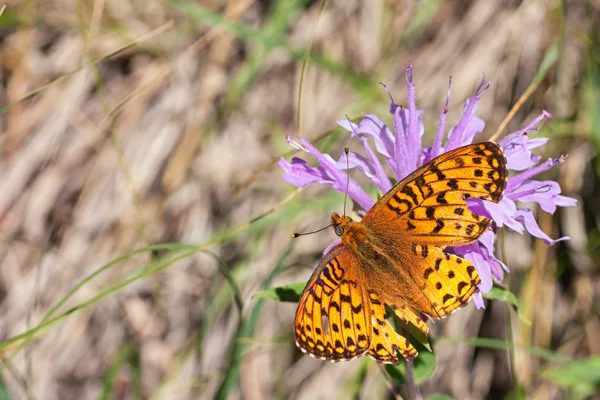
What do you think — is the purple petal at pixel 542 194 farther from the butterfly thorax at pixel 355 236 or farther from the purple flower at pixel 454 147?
the butterfly thorax at pixel 355 236

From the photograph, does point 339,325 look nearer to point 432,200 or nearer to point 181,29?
point 432,200

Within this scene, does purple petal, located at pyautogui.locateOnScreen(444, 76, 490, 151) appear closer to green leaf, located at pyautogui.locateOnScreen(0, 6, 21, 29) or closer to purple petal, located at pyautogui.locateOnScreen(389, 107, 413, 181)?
purple petal, located at pyautogui.locateOnScreen(389, 107, 413, 181)

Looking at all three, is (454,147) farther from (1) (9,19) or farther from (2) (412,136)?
(1) (9,19)

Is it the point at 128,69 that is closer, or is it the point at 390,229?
the point at 390,229

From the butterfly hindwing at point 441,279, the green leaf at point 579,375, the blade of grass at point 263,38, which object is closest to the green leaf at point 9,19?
the blade of grass at point 263,38

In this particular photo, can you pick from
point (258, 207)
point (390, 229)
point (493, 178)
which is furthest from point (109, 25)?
point (493, 178)

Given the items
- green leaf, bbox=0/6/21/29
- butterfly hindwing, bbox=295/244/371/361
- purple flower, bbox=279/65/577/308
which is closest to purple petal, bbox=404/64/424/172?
purple flower, bbox=279/65/577/308

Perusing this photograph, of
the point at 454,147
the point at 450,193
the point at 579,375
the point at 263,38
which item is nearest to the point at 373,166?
the point at 454,147
